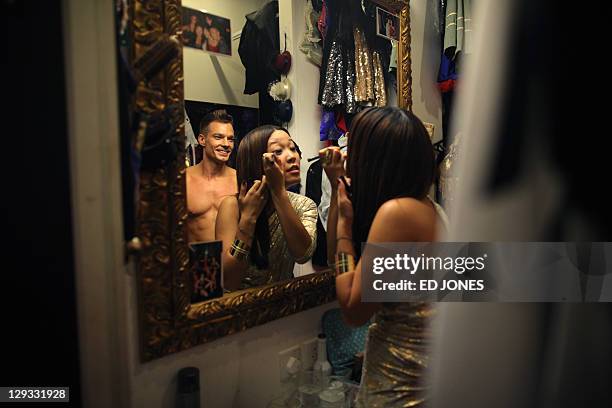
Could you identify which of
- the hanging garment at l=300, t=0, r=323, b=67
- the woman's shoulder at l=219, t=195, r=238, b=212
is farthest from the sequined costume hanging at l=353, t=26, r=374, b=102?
the woman's shoulder at l=219, t=195, r=238, b=212

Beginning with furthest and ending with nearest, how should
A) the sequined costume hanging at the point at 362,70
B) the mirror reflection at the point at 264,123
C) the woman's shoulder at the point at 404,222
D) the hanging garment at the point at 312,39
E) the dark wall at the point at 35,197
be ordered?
the sequined costume hanging at the point at 362,70
the hanging garment at the point at 312,39
the mirror reflection at the point at 264,123
the woman's shoulder at the point at 404,222
the dark wall at the point at 35,197

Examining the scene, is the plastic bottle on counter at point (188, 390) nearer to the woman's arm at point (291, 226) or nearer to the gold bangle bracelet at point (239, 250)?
the gold bangle bracelet at point (239, 250)

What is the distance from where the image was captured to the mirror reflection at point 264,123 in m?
0.81

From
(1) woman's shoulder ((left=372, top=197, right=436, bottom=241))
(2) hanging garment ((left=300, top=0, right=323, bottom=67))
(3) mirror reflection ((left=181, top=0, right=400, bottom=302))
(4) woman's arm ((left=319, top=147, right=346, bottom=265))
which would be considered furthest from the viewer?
(2) hanging garment ((left=300, top=0, right=323, bottom=67))

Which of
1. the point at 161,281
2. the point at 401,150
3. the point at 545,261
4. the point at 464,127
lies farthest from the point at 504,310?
the point at 161,281

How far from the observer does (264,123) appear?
3.09 feet

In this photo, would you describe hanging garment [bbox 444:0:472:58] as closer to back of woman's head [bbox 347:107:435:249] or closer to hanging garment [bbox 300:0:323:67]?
hanging garment [bbox 300:0:323:67]

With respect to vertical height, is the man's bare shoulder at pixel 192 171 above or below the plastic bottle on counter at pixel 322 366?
above

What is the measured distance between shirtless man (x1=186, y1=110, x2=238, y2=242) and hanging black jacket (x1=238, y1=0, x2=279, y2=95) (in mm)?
114

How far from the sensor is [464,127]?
0.33m

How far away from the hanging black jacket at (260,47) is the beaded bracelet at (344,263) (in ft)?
1.36

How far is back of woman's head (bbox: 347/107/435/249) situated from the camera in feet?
2.53

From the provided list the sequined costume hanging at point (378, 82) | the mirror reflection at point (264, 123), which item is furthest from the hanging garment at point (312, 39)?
the sequined costume hanging at point (378, 82)

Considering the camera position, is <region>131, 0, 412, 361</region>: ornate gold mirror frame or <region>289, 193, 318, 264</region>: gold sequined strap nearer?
<region>131, 0, 412, 361</region>: ornate gold mirror frame
